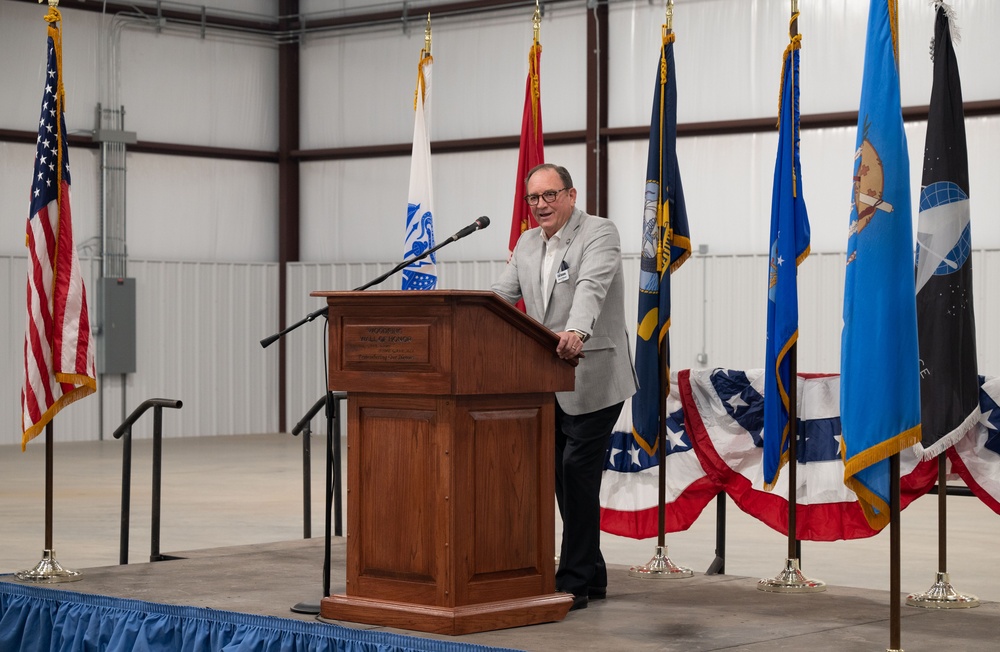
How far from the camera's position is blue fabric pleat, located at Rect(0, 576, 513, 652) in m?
4.91

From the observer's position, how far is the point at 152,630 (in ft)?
18.1

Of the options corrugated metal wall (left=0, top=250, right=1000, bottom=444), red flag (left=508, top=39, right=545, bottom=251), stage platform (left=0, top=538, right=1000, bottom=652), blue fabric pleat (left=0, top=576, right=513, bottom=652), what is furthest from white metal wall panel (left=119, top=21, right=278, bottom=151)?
blue fabric pleat (left=0, top=576, right=513, bottom=652)

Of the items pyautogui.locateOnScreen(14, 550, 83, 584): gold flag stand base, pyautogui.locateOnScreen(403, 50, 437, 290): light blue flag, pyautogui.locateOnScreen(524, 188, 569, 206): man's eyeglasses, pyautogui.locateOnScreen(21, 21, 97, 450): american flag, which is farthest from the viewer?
pyautogui.locateOnScreen(403, 50, 437, 290): light blue flag

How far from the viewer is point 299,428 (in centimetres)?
773

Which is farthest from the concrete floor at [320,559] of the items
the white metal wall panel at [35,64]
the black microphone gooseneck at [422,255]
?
the white metal wall panel at [35,64]

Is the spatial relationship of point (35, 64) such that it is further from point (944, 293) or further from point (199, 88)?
point (944, 293)

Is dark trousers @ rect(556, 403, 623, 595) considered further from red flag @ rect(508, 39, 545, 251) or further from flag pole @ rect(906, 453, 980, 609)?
red flag @ rect(508, 39, 545, 251)

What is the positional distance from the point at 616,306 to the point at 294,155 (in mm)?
15465

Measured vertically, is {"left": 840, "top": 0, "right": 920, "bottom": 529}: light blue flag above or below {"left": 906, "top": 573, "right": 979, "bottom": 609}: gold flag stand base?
above

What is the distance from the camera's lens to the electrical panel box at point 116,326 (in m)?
18.7

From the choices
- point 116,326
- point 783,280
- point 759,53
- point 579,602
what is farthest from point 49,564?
point 116,326

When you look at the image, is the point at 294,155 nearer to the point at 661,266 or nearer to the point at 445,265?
the point at 445,265

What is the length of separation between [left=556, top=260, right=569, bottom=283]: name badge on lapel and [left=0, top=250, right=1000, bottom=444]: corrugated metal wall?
34.5 feet

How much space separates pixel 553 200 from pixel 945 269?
1.56 m
